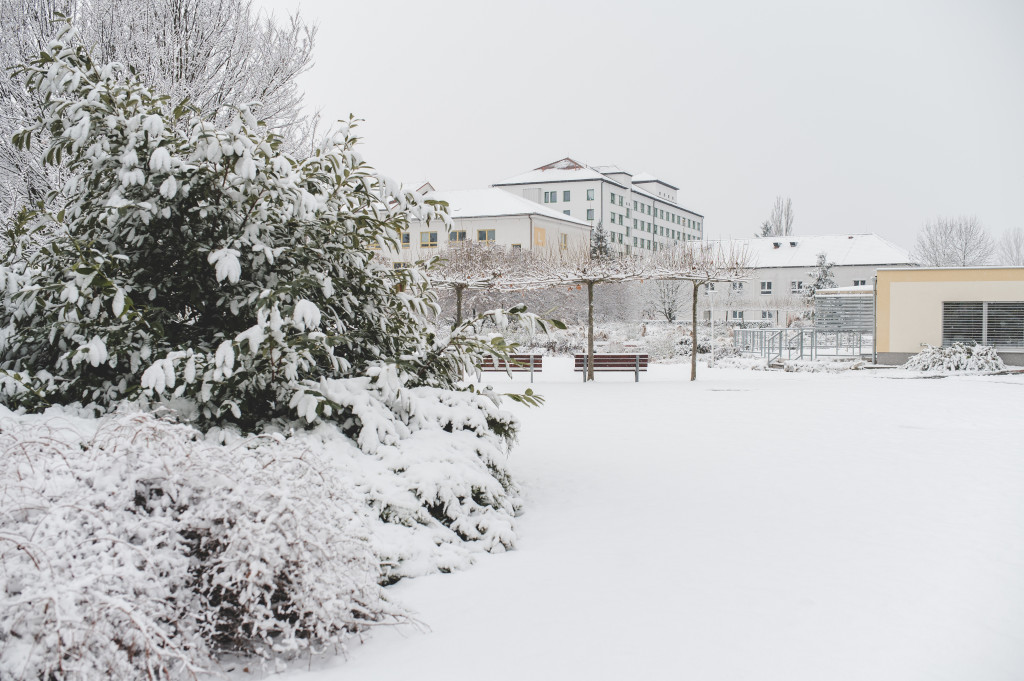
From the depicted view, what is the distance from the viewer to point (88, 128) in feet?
15.6

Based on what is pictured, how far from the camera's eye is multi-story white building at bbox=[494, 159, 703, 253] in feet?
223

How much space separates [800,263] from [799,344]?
3208 centimetres

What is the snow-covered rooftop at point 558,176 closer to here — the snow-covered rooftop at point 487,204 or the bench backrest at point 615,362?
the snow-covered rooftop at point 487,204

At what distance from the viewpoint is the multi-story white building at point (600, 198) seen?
67938mm

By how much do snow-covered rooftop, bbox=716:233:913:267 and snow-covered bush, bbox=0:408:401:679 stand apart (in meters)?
54.3

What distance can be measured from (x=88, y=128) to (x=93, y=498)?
2911 mm

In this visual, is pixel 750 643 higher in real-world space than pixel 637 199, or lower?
lower

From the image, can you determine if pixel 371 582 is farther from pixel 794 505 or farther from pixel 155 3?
pixel 155 3

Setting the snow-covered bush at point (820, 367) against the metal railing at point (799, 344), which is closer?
the snow-covered bush at point (820, 367)

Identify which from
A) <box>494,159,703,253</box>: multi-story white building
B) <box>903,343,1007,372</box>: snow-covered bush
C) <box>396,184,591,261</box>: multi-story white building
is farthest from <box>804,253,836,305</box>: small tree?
<box>903,343,1007,372</box>: snow-covered bush

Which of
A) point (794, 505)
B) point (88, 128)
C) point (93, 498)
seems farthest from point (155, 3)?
point (794, 505)

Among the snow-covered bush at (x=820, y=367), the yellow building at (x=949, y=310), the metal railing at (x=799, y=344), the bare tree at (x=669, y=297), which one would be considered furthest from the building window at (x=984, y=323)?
the bare tree at (x=669, y=297)

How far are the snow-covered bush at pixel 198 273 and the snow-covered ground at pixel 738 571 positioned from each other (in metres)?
1.60

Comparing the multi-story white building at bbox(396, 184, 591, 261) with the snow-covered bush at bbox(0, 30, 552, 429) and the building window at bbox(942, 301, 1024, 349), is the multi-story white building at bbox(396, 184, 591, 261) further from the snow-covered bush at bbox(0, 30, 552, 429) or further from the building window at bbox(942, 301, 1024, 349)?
the snow-covered bush at bbox(0, 30, 552, 429)
